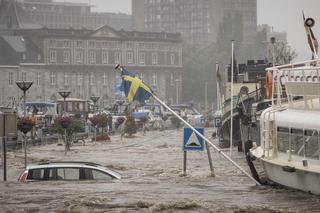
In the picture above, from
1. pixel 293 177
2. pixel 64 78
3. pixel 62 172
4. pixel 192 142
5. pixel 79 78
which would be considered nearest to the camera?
pixel 293 177

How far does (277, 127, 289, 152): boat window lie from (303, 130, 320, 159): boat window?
48.3 inches

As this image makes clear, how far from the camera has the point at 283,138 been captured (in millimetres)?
25172

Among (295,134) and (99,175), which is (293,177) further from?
(99,175)

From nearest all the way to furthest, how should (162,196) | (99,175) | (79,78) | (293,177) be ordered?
1. (293,177)
2. (162,196)
3. (99,175)
4. (79,78)

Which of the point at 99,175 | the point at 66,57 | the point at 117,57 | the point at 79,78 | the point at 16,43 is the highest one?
the point at 16,43

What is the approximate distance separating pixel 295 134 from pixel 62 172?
19.9 feet

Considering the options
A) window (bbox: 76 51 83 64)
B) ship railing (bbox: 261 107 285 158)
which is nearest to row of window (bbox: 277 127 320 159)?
ship railing (bbox: 261 107 285 158)

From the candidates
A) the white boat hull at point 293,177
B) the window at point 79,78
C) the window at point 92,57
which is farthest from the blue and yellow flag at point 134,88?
the window at point 92,57

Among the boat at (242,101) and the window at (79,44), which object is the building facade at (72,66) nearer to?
the window at (79,44)

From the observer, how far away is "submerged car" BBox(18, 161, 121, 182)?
27.0m

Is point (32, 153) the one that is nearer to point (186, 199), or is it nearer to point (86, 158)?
point (86, 158)

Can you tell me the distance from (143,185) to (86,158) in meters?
19.4

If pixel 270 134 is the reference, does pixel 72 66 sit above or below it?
above

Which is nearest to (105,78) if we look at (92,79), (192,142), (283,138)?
(92,79)
